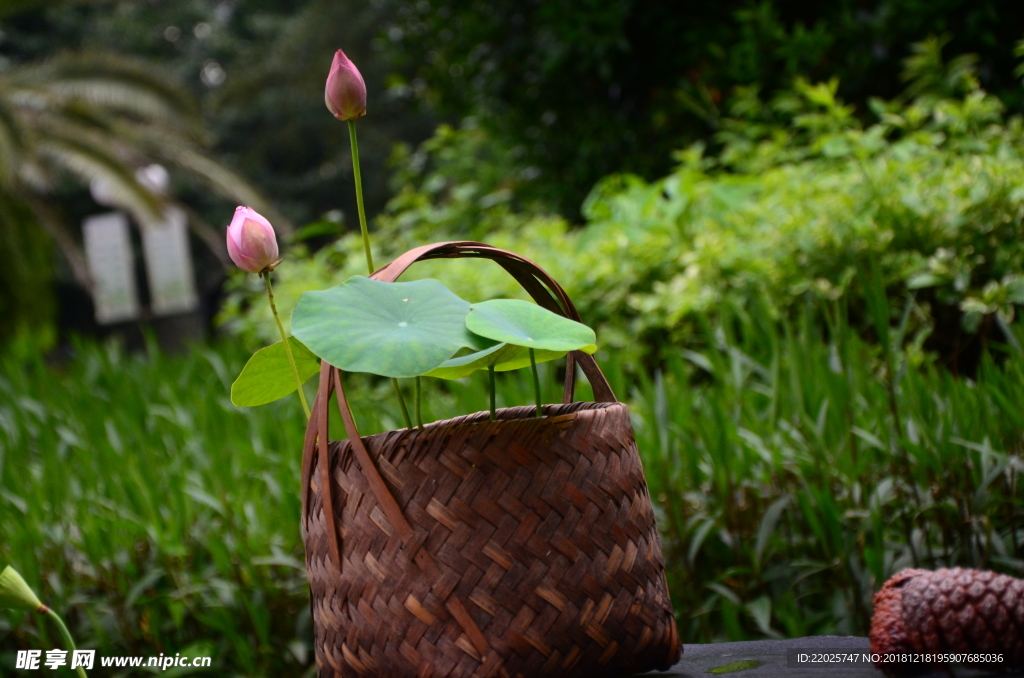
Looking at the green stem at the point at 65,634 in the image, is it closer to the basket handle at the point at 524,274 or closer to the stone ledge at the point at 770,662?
the basket handle at the point at 524,274

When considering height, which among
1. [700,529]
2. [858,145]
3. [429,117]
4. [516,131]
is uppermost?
[429,117]

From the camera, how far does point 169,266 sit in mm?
7262

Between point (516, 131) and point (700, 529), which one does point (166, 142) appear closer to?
point (516, 131)

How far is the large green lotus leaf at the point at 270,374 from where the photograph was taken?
0.85 metres

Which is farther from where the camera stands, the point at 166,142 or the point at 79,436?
the point at 166,142

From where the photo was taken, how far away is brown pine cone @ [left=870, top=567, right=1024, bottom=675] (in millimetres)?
730

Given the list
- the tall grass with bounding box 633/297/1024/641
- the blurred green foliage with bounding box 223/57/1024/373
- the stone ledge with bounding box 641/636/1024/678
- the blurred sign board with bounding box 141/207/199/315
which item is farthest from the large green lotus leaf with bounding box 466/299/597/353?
the blurred sign board with bounding box 141/207/199/315

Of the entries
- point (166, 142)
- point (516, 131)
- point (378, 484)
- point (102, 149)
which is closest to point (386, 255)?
point (516, 131)

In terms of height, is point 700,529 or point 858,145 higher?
point 858,145

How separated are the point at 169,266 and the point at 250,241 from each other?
718 cm

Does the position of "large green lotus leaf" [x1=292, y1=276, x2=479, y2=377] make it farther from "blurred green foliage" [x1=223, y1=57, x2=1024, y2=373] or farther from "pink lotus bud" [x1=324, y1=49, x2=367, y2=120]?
"blurred green foliage" [x1=223, y1=57, x2=1024, y2=373]

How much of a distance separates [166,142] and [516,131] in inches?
189

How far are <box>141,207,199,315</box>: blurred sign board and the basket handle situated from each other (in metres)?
6.57

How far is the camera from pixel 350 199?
655 inches
